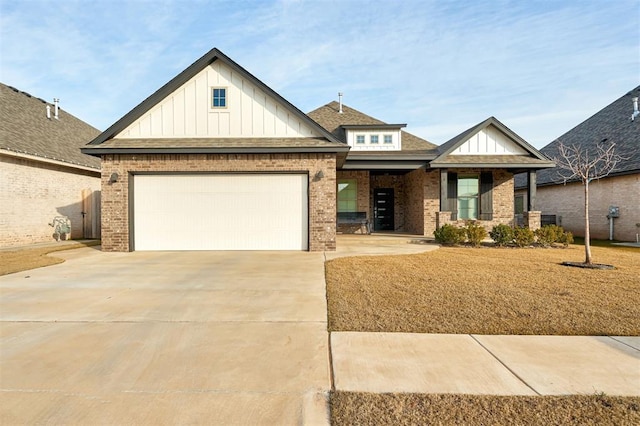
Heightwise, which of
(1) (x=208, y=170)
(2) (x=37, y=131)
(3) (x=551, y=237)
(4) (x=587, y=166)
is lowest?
(3) (x=551, y=237)

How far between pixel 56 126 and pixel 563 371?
69.5 ft

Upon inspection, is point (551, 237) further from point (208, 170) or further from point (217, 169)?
point (208, 170)

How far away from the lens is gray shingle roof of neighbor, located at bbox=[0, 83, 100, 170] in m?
13.0

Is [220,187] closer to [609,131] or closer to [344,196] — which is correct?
[344,196]

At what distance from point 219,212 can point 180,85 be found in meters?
4.29

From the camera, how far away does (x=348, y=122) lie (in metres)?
18.4

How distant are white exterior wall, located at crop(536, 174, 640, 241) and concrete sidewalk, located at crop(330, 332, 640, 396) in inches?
564

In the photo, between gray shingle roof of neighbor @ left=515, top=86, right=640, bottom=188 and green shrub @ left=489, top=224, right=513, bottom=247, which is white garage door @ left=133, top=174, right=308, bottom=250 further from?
gray shingle roof of neighbor @ left=515, top=86, right=640, bottom=188

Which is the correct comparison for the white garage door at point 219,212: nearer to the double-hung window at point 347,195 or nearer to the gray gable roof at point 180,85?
the gray gable roof at point 180,85

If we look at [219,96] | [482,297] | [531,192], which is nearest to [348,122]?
[219,96]

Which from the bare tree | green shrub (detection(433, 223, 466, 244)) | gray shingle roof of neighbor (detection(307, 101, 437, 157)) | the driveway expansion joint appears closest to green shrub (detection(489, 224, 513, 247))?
green shrub (detection(433, 223, 466, 244))

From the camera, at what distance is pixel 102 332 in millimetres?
3971

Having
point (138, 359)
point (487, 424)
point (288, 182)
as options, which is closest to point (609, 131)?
point (288, 182)

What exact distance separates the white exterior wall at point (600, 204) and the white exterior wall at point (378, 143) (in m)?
9.35
